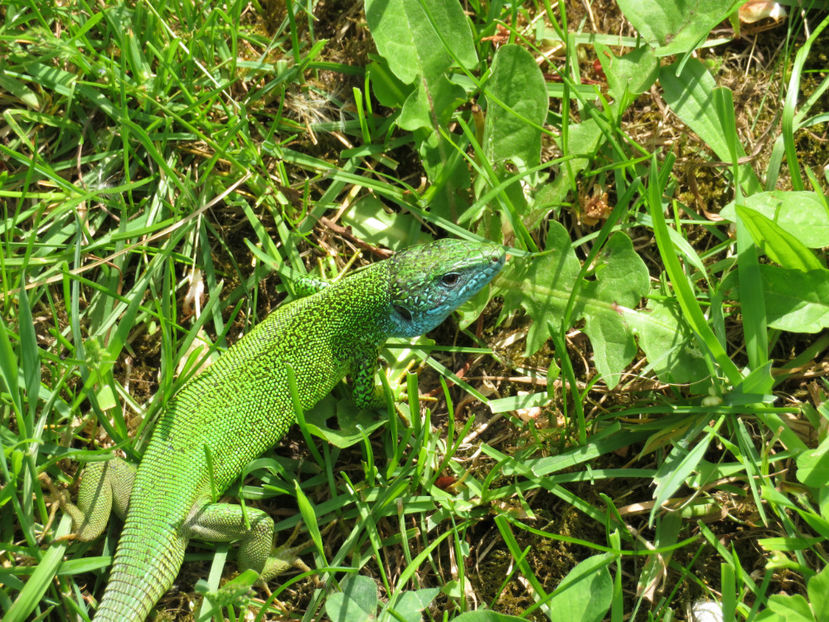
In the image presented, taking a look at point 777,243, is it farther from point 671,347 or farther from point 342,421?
point 342,421

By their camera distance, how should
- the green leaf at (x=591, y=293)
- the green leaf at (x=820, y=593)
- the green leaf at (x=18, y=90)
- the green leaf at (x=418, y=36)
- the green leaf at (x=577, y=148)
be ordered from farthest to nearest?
1. the green leaf at (x=18, y=90)
2. the green leaf at (x=577, y=148)
3. the green leaf at (x=418, y=36)
4. the green leaf at (x=591, y=293)
5. the green leaf at (x=820, y=593)

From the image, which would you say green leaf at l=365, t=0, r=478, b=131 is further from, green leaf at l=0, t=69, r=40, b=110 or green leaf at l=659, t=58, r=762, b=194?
green leaf at l=0, t=69, r=40, b=110

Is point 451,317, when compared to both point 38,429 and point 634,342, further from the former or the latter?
point 38,429

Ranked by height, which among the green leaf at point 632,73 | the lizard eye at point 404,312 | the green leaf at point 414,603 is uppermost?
the green leaf at point 632,73

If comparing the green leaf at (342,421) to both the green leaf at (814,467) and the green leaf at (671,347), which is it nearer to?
the green leaf at (671,347)

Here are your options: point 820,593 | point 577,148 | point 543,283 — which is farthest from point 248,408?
point 820,593

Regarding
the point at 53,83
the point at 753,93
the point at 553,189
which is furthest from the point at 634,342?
the point at 53,83

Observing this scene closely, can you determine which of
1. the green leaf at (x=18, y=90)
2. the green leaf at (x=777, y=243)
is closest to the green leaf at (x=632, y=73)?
the green leaf at (x=777, y=243)

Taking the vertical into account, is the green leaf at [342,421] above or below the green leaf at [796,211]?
below
